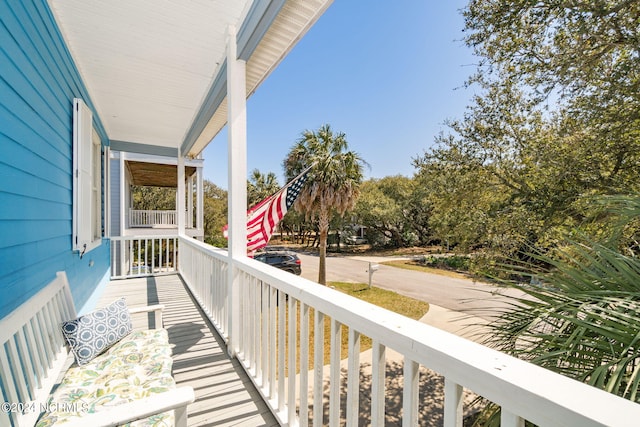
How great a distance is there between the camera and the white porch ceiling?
2275 mm

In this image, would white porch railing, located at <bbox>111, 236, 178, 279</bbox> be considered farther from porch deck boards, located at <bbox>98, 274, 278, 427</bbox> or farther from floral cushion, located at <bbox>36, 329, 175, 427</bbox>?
floral cushion, located at <bbox>36, 329, 175, 427</bbox>

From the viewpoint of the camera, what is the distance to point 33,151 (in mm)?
1981

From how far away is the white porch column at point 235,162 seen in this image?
2.62 metres

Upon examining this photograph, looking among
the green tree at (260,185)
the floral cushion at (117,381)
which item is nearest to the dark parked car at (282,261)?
the floral cushion at (117,381)

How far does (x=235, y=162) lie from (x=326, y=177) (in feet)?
29.9

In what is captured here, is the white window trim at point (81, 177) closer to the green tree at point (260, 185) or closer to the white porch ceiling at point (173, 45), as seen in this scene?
the white porch ceiling at point (173, 45)

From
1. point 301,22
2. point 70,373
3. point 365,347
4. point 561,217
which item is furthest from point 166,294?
point 561,217

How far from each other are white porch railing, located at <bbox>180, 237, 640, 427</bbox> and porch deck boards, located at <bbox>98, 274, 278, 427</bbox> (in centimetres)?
11

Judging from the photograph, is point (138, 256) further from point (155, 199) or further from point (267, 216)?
point (155, 199)

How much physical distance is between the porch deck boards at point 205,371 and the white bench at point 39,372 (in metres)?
0.79

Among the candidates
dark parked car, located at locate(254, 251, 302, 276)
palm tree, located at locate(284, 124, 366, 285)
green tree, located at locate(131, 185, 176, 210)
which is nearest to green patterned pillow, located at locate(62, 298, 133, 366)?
dark parked car, located at locate(254, 251, 302, 276)

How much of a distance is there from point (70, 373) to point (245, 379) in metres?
1.12

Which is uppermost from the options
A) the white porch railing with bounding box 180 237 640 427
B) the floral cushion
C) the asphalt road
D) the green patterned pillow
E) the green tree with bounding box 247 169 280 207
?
the green tree with bounding box 247 169 280 207

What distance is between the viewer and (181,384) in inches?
88.5
